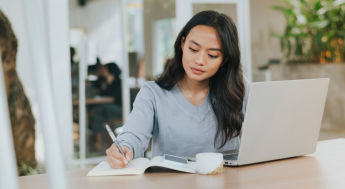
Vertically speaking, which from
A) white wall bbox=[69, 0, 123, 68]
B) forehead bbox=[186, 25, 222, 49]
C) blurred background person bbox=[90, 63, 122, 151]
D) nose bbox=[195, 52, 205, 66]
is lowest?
blurred background person bbox=[90, 63, 122, 151]

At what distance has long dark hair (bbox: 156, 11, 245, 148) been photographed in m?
1.44

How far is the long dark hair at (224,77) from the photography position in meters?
1.44

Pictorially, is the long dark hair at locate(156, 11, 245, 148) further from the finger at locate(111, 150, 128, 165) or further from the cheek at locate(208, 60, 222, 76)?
the finger at locate(111, 150, 128, 165)

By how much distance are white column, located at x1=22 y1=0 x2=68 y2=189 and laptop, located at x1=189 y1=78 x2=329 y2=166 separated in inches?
27.9

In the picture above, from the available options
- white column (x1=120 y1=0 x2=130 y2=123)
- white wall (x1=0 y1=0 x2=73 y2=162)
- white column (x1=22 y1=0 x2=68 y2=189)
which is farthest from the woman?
white column (x1=120 y1=0 x2=130 y2=123)

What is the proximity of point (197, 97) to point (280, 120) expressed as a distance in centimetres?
51

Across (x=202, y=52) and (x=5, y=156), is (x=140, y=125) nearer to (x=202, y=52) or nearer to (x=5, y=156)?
(x=202, y=52)

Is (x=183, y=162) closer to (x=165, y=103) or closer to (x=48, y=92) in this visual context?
(x=165, y=103)

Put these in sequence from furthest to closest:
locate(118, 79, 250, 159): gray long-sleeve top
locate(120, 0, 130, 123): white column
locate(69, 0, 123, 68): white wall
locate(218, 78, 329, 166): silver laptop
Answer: locate(120, 0, 130, 123): white column, locate(69, 0, 123, 68): white wall, locate(118, 79, 250, 159): gray long-sleeve top, locate(218, 78, 329, 166): silver laptop

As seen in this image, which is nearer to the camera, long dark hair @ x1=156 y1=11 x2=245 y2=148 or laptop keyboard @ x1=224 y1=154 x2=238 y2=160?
laptop keyboard @ x1=224 y1=154 x2=238 y2=160

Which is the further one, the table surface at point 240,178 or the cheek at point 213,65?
the cheek at point 213,65

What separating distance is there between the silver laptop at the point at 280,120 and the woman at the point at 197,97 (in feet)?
0.89

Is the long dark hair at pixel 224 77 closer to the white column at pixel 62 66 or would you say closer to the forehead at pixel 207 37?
the forehead at pixel 207 37

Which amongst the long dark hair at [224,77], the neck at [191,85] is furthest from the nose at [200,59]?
the neck at [191,85]
